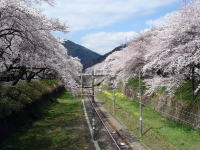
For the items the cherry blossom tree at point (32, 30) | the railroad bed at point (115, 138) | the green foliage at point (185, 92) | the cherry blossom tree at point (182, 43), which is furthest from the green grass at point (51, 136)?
the green foliage at point (185, 92)

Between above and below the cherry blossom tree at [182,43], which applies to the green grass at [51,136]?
below

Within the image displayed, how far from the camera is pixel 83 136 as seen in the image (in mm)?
20875

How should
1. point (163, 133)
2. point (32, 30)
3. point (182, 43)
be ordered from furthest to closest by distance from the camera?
point (163, 133) < point (182, 43) < point (32, 30)

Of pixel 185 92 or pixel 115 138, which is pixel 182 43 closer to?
pixel 185 92

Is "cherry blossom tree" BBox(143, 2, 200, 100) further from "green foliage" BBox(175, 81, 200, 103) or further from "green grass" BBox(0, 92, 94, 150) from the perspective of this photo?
"green grass" BBox(0, 92, 94, 150)

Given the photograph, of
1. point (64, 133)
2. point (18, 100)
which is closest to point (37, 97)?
point (18, 100)

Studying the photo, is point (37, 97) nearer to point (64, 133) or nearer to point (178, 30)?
point (64, 133)

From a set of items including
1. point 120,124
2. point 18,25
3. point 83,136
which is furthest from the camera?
point 120,124

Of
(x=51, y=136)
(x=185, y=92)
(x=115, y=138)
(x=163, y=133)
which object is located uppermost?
(x=185, y=92)

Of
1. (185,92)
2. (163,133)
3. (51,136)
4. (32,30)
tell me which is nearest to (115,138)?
(163,133)

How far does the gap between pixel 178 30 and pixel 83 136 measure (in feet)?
33.1

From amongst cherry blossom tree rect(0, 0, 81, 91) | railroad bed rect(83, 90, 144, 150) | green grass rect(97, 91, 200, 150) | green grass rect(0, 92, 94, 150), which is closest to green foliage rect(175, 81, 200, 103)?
green grass rect(97, 91, 200, 150)

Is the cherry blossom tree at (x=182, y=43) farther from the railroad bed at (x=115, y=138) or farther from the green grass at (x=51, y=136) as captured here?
the green grass at (x=51, y=136)

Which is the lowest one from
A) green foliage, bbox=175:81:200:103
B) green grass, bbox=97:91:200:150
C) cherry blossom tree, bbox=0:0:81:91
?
green grass, bbox=97:91:200:150
